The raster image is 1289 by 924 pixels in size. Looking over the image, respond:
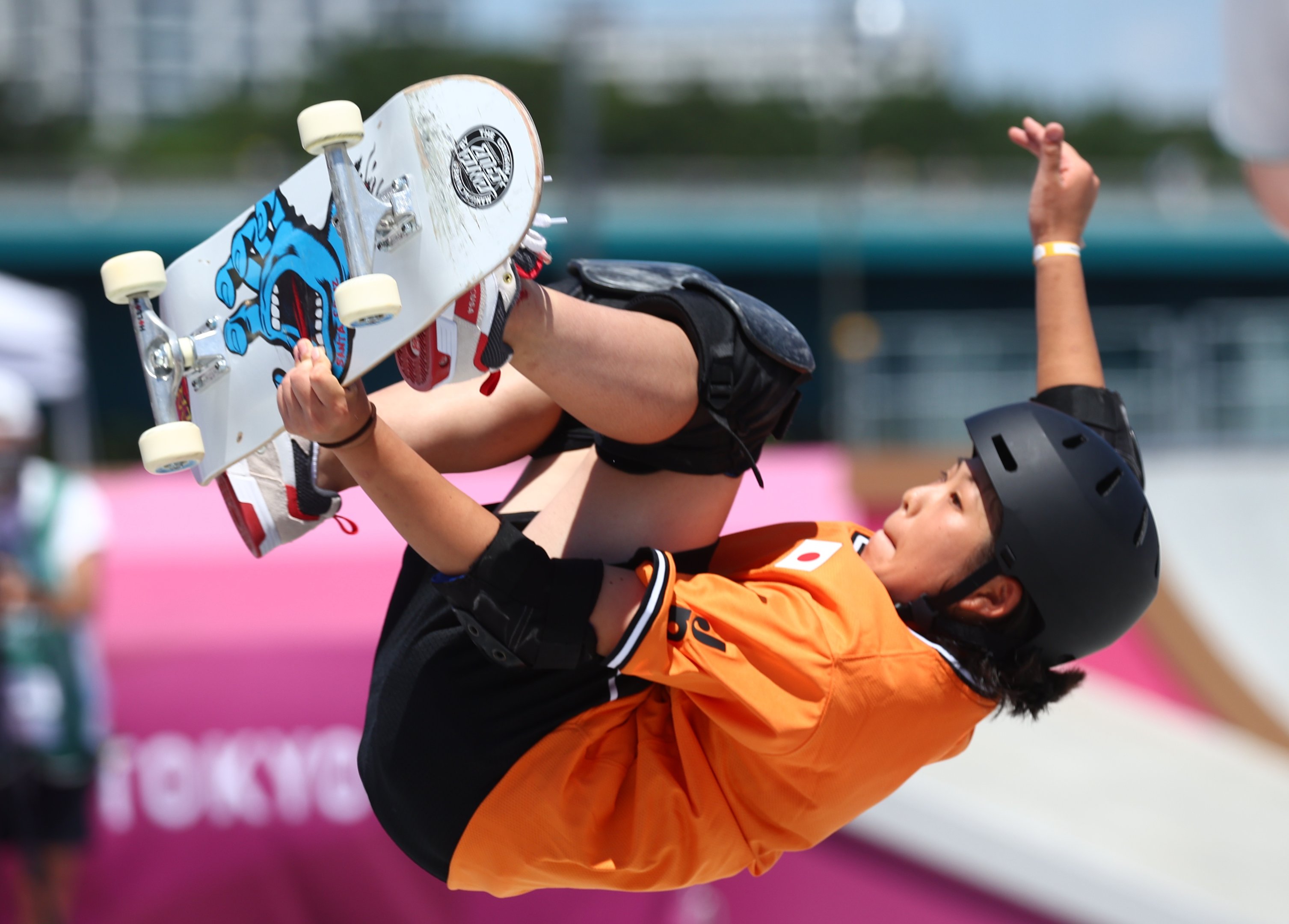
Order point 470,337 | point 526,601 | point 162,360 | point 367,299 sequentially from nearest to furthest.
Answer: point 367,299, point 470,337, point 526,601, point 162,360

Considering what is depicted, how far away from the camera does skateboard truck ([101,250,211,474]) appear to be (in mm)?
1684

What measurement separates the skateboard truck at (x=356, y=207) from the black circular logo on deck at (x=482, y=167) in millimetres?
80

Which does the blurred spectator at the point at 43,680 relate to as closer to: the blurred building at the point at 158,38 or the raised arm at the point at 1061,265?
the raised arm at the point at 1061,265

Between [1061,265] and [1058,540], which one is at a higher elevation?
[1061,265]

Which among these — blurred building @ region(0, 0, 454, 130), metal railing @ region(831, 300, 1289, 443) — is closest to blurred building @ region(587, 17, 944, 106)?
blurred building @ region(0, 0, 454, 130)

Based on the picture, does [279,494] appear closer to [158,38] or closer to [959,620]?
[959,620]

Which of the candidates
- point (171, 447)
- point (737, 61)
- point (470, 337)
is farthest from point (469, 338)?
point (737, 61)

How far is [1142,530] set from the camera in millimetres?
1946

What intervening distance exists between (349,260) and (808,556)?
838mm

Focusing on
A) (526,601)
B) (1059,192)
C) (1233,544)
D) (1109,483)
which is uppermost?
(1059,192)

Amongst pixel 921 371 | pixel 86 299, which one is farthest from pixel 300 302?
pixel 86 299

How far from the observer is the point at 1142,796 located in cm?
516

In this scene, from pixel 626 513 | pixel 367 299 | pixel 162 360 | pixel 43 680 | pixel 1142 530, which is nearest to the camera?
pixel 367 299

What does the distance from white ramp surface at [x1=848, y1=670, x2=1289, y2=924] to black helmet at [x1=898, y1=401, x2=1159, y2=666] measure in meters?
2.61
